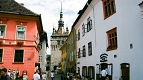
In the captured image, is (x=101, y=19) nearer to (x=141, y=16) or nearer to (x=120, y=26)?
(x=120, y=26)

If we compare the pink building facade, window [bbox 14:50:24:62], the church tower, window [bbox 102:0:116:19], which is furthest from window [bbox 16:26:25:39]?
the church tower

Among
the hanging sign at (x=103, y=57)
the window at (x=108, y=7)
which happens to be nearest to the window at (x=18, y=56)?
the hanging sign at (x=103, y=57)

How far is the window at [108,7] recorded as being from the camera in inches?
450

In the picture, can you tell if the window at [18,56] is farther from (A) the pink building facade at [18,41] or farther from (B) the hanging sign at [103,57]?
(B) the hanging sign at [103,57]

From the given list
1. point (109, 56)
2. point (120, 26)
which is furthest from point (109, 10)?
point (109, 56)

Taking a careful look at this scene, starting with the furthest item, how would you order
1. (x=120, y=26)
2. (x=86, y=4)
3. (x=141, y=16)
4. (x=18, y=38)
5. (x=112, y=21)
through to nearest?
(x=18, y=38) → (x=86, y=4) → (x=112, y=21) → (x=120, y=26) → (x=141, y=16)

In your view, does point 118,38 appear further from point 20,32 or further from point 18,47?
point 20,32

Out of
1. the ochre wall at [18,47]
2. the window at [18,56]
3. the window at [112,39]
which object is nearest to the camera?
the window at [112,39]

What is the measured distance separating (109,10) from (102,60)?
12.8ft

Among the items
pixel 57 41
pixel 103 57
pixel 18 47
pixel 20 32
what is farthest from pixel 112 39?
pixel 57 41

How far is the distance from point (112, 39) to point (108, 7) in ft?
8.22

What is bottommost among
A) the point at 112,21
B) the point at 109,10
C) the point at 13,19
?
the point at 112,21

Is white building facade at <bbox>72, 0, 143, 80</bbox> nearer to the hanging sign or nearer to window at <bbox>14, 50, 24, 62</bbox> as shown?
the hanging sign

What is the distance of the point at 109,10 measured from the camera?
12.0 m
